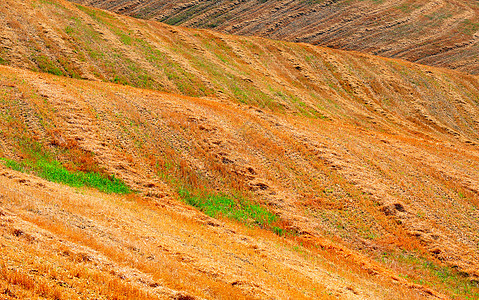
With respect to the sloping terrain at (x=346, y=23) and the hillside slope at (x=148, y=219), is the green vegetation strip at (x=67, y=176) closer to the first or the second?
the hillside slope at (x=148, y=219)

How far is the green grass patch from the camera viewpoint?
75.9 ft

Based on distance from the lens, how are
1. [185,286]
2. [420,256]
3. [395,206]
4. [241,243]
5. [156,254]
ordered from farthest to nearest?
1. [395,206]
2. [420,256]
3. [241,243]
4. [156,254]
5. [185,286]

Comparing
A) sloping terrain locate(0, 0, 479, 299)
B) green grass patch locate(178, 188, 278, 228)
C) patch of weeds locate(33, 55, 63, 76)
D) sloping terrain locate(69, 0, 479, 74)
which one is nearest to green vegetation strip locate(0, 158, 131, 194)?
sloping terrain locate(0, 0, 479, 299)

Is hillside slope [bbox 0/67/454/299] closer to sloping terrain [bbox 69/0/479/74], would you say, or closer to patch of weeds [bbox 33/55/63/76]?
patch of weeds [bbox 33/55/63/76]

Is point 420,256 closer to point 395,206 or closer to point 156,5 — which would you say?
point 395,206

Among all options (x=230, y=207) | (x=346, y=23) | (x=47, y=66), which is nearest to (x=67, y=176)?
(x=230, y=207)

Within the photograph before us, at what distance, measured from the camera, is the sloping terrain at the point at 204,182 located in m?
13.6

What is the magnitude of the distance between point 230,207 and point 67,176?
949 cm

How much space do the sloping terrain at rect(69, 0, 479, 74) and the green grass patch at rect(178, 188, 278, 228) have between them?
5098 centimetres

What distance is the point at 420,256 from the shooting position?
22.8 meters

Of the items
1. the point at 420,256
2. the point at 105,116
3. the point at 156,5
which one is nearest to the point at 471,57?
the point at 156,5

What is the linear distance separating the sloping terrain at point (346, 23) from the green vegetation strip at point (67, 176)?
5247 centimetres

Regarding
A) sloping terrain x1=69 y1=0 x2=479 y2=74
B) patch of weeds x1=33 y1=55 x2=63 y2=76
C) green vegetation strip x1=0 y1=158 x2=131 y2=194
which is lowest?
green vegetation strip x1=0 y1=158 x2=131 y2=194

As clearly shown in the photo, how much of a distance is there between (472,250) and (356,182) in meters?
8.07
